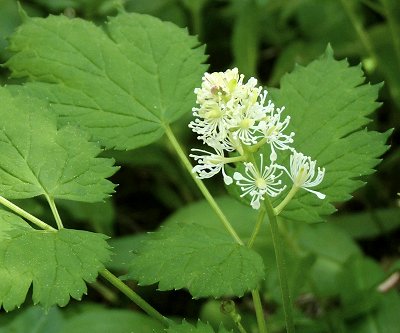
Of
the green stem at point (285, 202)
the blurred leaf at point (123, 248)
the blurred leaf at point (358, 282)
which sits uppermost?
the green stem at point (285, 202)

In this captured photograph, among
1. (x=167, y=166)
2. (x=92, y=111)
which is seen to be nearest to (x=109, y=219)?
(x=167, y=166)

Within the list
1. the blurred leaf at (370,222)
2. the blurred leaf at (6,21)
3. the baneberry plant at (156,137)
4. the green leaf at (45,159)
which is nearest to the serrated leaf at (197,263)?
the baneberry plant at (156,137)

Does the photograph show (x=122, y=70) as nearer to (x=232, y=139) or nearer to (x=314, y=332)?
(x=232, y=139)

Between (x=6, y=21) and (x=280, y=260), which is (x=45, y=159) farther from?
(x=6, y=21)

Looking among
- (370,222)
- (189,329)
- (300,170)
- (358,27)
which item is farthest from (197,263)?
(358,27)

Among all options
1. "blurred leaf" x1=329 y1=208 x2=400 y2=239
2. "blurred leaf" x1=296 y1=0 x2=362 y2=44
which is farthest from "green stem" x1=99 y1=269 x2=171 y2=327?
"blurred leaf" x1=296 y1=0 x2=362 y2=44

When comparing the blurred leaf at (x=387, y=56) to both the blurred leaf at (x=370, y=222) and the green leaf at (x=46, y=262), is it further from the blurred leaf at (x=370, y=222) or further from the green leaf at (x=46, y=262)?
the green leaf at (x=46, y=262)

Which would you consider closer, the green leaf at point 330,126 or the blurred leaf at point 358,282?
the green leaf at point 330,126
